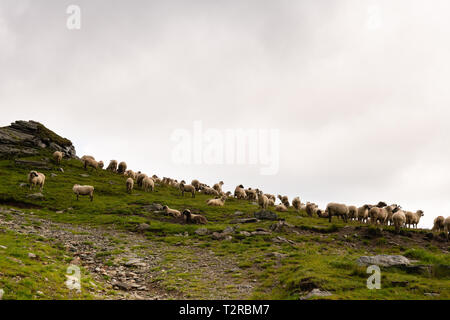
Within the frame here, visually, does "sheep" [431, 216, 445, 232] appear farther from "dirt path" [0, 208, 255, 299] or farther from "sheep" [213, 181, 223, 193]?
"sheep" [213, 181, 223, 193]

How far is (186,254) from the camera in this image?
800 inches

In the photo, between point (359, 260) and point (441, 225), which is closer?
point (359, 260)

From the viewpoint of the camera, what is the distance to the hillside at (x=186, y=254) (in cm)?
1166

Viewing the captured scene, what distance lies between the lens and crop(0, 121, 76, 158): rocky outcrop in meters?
55.9

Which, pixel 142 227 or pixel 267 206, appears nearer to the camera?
pixel 142 227

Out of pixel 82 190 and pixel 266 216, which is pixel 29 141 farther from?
pixel 266 216

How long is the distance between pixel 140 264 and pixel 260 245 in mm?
9668

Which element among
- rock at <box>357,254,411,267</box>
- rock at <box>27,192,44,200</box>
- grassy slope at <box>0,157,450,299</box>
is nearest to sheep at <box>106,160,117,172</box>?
grassy slope at <box>0,157,450,299</box>

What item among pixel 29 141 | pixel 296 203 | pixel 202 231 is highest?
pixel 29 141

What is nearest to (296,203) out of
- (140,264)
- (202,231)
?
(202,231)
